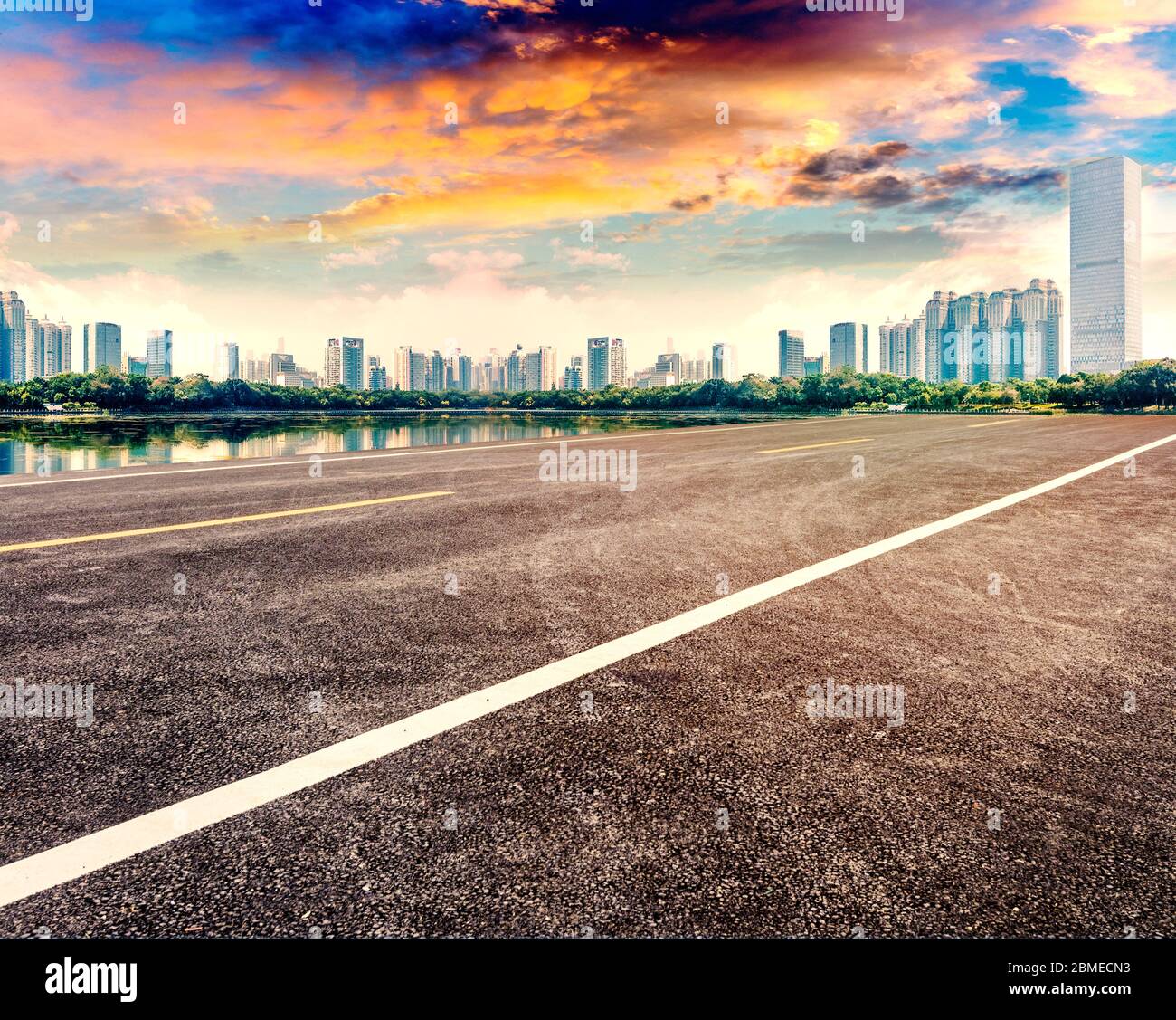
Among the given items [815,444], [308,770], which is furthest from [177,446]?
[308,770]

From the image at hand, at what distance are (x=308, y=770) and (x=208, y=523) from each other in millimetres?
5179

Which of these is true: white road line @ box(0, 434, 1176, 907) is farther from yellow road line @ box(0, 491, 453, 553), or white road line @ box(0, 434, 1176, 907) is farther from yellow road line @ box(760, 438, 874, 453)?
yellow road line @ box(760, 438, 874, 453)

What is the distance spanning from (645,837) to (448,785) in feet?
2.23

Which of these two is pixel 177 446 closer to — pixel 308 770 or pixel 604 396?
pixel 308 770

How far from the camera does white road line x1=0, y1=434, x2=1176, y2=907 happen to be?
77.5 inches

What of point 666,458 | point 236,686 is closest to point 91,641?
point 236,686

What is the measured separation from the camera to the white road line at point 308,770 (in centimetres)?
197

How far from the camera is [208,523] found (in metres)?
6.90

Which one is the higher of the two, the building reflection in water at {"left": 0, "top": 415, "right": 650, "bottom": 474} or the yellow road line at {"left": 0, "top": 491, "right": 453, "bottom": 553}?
the building reflection in water at {"left": 0, "top": 415, "right": 650, "bottom": 474}

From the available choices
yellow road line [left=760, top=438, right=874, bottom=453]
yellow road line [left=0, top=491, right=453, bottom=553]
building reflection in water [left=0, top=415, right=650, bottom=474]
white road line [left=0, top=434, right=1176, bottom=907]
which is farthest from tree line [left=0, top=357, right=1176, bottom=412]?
white road line [left=0, top=434, right=1176, bottom=907]

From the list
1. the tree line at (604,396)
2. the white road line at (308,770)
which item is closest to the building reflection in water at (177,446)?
the white road line at (308,770)

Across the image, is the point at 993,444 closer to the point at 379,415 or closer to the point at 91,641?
the point at 91,641

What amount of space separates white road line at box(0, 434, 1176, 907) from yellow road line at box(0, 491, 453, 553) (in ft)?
15.3
